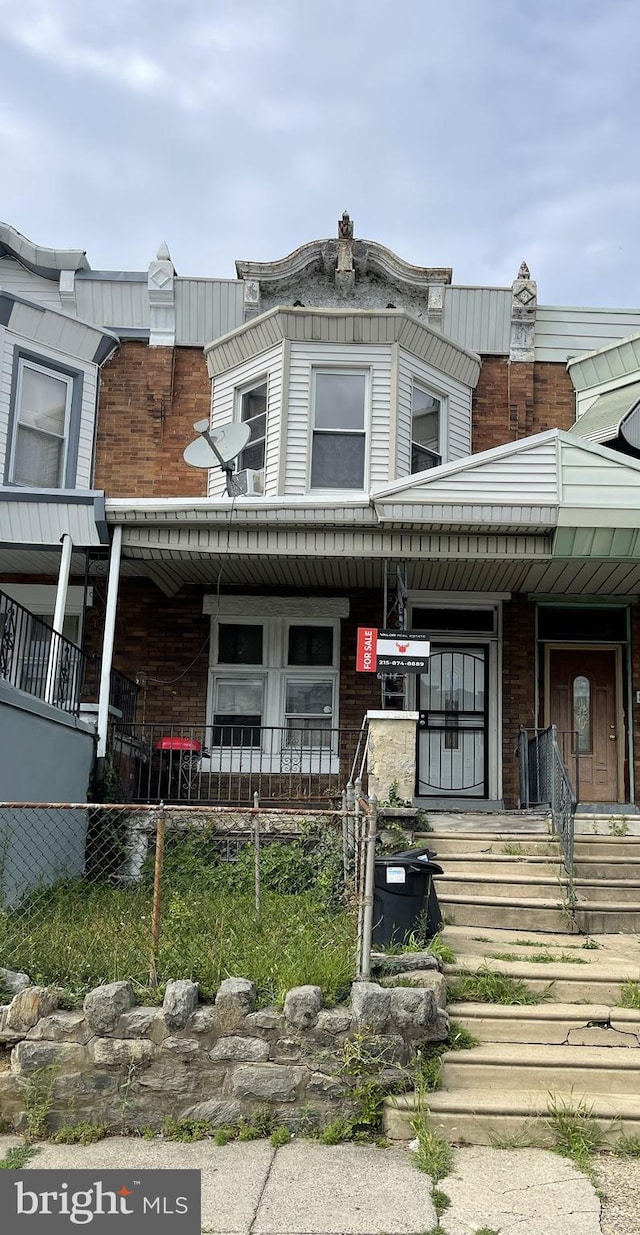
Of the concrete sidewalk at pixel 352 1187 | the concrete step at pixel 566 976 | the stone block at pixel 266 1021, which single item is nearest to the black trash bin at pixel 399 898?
the concrete step at pixel 566 976

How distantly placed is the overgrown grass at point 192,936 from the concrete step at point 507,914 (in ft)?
3.00

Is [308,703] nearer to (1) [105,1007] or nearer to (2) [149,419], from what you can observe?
(2) [149,419]

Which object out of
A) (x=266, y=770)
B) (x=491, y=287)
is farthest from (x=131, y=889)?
(x=491, y=287)

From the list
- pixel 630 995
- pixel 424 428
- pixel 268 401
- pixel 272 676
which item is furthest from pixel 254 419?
pixel 630 995

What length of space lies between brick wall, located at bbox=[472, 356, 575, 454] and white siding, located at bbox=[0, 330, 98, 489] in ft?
16.5

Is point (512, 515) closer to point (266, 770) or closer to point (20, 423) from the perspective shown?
point (266, 770)

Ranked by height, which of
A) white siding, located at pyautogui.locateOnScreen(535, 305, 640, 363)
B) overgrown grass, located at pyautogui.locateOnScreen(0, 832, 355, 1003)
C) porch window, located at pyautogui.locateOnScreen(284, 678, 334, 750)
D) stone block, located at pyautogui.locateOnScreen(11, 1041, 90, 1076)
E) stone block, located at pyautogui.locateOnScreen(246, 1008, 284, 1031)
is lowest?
stone block, located at pyautogui.locateOnScreen(11, 1041, 90, 1076)

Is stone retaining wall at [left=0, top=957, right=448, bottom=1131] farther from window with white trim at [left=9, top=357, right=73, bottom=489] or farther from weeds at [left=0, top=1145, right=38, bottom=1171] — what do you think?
window with white trim at [left=9, top=357, right=73, bottom=489]

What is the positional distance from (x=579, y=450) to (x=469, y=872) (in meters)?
4.54

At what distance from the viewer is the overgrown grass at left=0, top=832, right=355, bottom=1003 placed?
19.1ft

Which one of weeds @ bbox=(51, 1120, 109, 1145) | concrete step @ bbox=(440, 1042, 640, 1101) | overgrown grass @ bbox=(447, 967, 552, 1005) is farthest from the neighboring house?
weeds @ bbox=(51, 1120, 109, 1145)

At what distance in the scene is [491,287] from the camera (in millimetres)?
13766

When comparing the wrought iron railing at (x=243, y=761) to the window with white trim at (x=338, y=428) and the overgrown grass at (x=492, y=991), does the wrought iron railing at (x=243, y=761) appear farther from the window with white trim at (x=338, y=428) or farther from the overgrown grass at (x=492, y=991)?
the overgrown grass at (x=492, y=991)

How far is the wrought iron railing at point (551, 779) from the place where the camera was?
29.0ft
